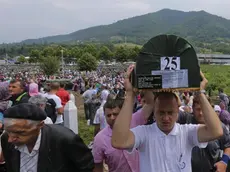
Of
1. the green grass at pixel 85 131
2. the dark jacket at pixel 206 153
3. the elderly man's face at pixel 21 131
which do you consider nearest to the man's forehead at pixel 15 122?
the elderly man's face at pixel 21 131

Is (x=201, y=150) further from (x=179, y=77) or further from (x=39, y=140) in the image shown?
(x=39, y=140)

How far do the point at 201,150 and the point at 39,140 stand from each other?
5.05 ft

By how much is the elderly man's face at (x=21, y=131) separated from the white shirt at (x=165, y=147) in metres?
0.71

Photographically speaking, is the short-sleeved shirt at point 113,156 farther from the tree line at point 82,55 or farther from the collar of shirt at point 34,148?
the tree line at point 82,55

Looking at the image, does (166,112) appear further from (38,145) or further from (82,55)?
(82,55)

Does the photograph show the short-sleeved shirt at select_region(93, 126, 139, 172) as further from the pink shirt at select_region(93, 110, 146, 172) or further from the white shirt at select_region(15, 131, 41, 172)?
the white shirt at select_region(15, 131, 41, 172)

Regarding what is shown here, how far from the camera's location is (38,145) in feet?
7.83

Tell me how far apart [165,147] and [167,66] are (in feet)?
1.83

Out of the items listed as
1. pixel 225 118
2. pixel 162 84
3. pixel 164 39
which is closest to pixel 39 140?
pixel 162 84

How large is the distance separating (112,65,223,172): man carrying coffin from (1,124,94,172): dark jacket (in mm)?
390

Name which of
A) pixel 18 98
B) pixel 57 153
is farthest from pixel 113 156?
pixel 18 98

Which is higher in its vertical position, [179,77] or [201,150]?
[179,77]

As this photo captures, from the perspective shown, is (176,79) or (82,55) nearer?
(176,79)

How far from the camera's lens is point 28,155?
2422mm
